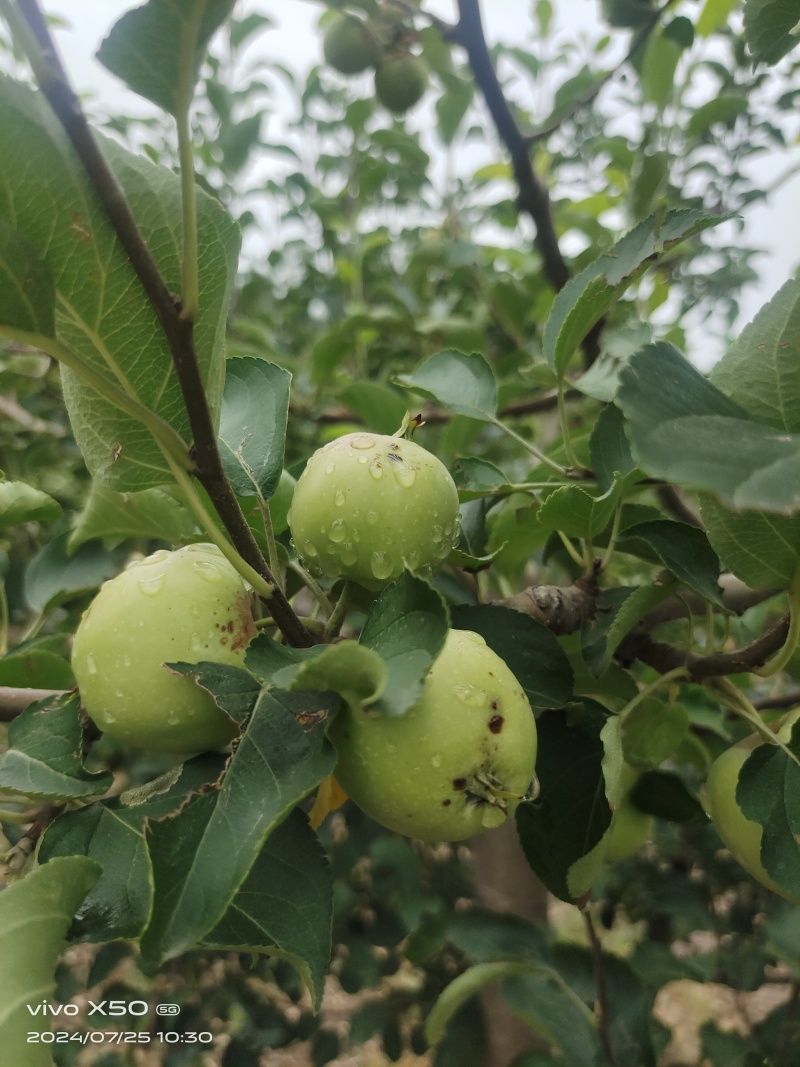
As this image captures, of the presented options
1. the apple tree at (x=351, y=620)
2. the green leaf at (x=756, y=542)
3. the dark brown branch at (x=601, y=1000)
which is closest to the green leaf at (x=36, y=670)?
the apple tree at (x=351, y=620)

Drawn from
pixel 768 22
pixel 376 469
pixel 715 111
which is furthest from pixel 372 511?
pixel 715 111

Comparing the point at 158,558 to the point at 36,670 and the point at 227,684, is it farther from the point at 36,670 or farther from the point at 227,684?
the point at 36,670

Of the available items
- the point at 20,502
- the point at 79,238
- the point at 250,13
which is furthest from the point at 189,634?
the point at 250,13

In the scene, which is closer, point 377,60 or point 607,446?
point 607,446

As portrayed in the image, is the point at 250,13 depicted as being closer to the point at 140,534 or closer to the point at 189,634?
the point at 140,534

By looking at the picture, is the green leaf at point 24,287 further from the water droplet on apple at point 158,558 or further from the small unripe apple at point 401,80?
the small unripe apple at point 401,80

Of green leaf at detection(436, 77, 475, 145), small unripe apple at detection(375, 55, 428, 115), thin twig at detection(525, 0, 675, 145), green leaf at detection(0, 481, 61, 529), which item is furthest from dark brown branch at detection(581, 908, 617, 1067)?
green leaf at detection(436, 77, 475, 145)

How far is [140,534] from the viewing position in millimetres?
708

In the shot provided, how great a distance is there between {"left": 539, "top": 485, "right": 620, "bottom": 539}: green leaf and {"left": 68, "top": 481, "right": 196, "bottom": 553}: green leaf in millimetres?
320

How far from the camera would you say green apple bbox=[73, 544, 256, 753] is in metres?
0.45

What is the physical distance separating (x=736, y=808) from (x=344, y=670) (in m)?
0.41

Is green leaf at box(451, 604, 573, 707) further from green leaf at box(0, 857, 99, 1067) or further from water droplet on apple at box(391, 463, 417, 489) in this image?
green leaf at box(0, 857, 99, 1067)

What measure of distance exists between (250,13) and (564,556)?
2130mm

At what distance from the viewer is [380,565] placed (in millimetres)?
479
